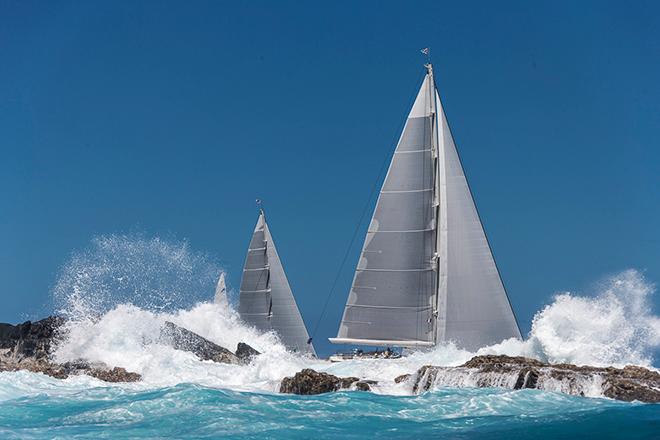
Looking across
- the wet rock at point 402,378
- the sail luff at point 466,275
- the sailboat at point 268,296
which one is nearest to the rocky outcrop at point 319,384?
the wet rock at point 402,378

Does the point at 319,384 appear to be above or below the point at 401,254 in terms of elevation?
below

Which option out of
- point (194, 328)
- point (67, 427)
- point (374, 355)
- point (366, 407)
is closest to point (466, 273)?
point (374, 355)

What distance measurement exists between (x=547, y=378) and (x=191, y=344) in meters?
19.9

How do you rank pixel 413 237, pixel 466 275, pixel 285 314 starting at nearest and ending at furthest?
pixel 466 275 < pixel 413 237 < pixel 285 314

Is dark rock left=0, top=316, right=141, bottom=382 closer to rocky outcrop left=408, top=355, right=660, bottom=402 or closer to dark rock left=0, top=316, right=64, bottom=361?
dark rock left=0, top=316, right=64, bottom=361

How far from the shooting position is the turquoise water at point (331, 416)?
1606 cm

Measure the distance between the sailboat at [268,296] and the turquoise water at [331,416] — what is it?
24.5 metres

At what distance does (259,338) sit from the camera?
48219 mm

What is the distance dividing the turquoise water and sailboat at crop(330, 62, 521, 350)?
11.4 meters

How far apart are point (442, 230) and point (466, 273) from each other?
2536 millimetres

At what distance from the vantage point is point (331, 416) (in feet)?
61.3

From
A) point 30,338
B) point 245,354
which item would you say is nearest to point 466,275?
point 245,354

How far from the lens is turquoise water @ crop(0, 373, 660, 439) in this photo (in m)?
16.1

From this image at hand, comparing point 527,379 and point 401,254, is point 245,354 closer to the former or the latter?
point 401,254
